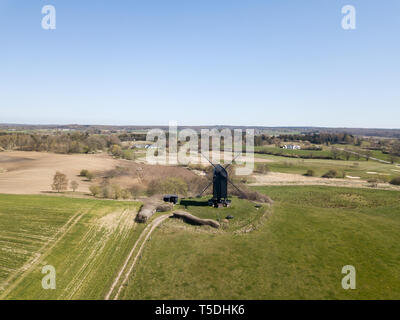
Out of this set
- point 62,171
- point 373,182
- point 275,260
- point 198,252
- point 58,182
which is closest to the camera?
point 275,260

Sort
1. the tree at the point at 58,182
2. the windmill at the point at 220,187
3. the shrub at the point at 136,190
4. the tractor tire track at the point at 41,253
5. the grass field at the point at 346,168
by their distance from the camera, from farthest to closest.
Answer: the grass field at the point at 346,168 < the shrub at the point at 136,190 < the tree at the point at 58,182 < the windmill at the point at 220,187 < the tractor tire track at the point at 41,253

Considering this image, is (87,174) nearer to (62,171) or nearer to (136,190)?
(62,171)

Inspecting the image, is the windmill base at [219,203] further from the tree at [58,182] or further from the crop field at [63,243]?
the tree at [58,182]

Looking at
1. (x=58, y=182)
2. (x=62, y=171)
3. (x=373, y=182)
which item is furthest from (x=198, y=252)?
(x=373, y=182)

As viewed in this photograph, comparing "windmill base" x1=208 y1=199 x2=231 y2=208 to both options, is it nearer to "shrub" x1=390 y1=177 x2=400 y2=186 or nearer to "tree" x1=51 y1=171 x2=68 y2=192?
"tree" x1=51 y1=171 x2=68 y2=192

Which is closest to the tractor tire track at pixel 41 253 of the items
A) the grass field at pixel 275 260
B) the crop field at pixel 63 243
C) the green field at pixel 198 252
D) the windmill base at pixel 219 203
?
the crop field at pixel 63 243

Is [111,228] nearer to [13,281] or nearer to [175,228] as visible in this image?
[175,228]
